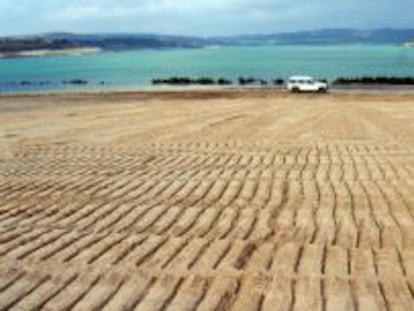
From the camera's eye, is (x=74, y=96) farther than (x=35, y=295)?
Yes

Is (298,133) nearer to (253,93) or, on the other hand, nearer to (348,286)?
(348,286)

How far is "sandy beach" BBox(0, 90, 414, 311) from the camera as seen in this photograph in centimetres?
767

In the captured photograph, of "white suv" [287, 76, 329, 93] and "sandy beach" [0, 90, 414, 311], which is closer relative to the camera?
"sandy beach" [0, 90, 414, 311]

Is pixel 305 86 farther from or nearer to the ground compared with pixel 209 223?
nearer to the ground

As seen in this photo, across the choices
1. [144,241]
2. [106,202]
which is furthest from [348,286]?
[106,202]

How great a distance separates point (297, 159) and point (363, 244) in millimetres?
7044

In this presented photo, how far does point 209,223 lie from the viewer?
10445 mm

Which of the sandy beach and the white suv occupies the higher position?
the sandy beach

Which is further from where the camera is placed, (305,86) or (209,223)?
(305,86)

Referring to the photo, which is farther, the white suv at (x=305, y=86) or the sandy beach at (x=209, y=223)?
the white suv at (x=305, y=86)

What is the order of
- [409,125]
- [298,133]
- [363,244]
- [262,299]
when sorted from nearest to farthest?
[262,299]
[363,244]
[298,133]
[409,125]

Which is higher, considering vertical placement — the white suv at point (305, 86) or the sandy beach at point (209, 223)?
the sandy beach at point (209, 223)

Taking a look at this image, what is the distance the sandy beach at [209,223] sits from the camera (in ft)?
25.2

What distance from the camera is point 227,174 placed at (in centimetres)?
1444
